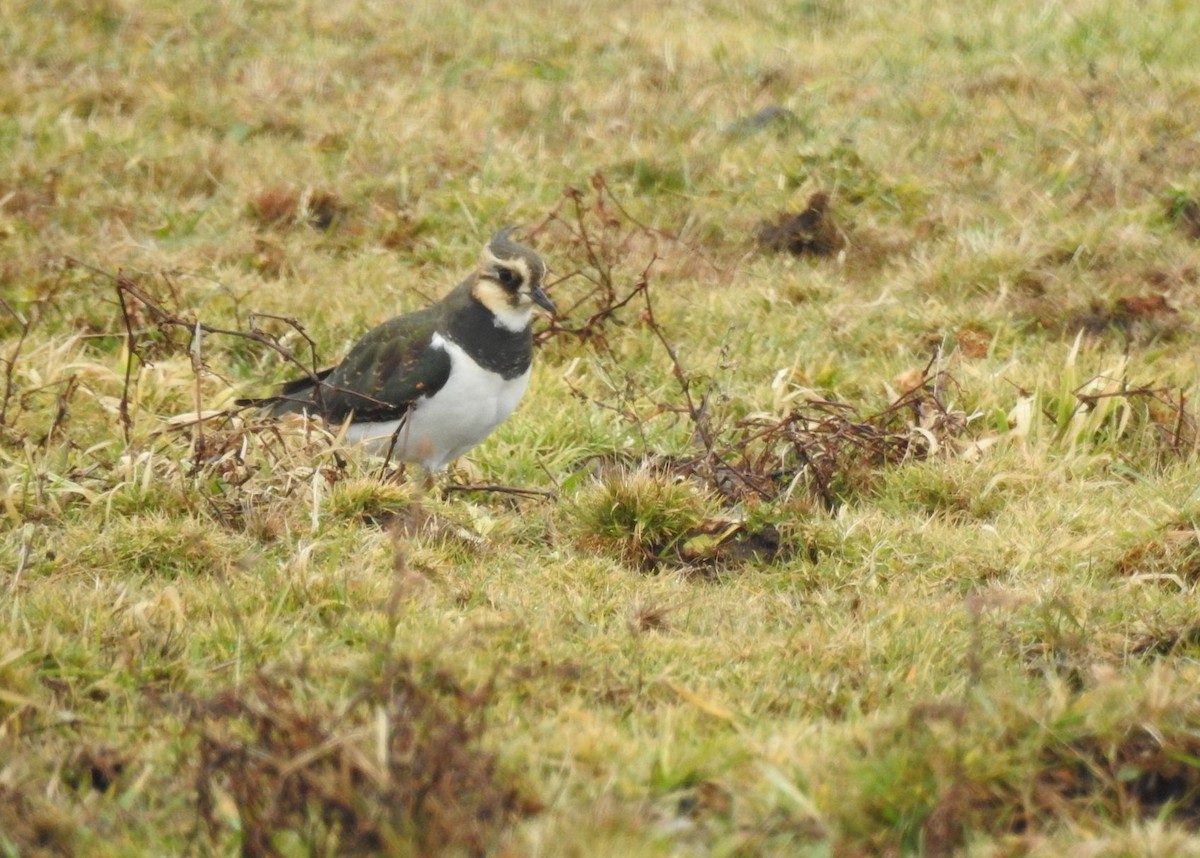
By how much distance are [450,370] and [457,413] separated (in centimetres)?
20

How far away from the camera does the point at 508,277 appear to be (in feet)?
21.4

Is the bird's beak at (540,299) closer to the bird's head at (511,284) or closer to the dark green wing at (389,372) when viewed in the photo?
the bird's head at (511,284)

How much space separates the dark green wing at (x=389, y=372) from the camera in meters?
6.43

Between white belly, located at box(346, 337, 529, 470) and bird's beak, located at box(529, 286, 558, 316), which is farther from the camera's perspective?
bird's beak, located at box(529, 286, 558, 316)

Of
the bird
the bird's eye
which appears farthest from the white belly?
the bird's eye

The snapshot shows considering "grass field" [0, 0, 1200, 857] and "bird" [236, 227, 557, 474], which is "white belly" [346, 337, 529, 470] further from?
"grass field" [0, 0, 1200, 857]

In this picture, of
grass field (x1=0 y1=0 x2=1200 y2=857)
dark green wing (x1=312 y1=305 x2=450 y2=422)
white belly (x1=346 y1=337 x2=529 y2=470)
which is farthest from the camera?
dark green wing (x1=312 y1=305 x2=450 y2=422)

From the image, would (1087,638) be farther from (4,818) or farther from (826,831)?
(4,818)

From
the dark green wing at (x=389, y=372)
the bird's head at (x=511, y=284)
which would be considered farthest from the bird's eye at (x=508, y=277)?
the dark green wing at (x=389, y=372)

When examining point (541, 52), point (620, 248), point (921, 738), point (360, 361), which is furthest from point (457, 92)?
point (921, 738)

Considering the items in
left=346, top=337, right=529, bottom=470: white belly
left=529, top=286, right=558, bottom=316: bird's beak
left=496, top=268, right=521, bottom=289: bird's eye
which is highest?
left=496, top=268, right=521, bottom=289: bird's eye

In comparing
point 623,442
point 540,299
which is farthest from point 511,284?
point 623,442

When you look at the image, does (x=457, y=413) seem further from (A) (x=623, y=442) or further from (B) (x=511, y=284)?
(A) (x=623, y=442)

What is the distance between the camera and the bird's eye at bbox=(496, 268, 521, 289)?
650cm
